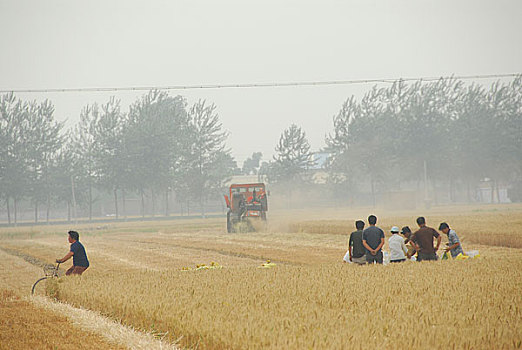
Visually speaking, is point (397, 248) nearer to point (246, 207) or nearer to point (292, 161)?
point (246, 207)

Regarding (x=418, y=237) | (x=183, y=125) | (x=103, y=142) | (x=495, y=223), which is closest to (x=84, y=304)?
(x=418, y=237)

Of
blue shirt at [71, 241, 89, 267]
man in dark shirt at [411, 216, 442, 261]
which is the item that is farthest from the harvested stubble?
blue shirt at [71, 241, 89, 267]

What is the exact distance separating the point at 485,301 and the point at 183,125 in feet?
269

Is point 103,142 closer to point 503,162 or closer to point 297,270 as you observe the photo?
point 503,162

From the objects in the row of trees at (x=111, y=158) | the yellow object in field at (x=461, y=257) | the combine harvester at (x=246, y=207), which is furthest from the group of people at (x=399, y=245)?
the row of trees at (x=111, y=158)

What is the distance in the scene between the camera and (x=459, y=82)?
9269cm

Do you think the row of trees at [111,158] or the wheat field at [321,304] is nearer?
the wheat field at [321,304]

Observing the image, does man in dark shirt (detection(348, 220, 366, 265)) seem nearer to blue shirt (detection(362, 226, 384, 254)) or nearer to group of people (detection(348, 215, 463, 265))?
group of people (detection(348, 215, 463, 265))

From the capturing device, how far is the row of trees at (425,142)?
80750mm

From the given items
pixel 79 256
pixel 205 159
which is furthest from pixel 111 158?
pixel 79 256

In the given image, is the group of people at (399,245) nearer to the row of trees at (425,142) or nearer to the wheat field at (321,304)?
the wheat field at (321,304)

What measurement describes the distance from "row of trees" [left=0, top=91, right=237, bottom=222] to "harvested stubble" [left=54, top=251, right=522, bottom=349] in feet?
203

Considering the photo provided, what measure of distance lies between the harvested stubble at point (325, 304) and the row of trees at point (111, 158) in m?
61.8

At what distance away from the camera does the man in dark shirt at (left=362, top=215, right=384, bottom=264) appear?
15.9 metres
